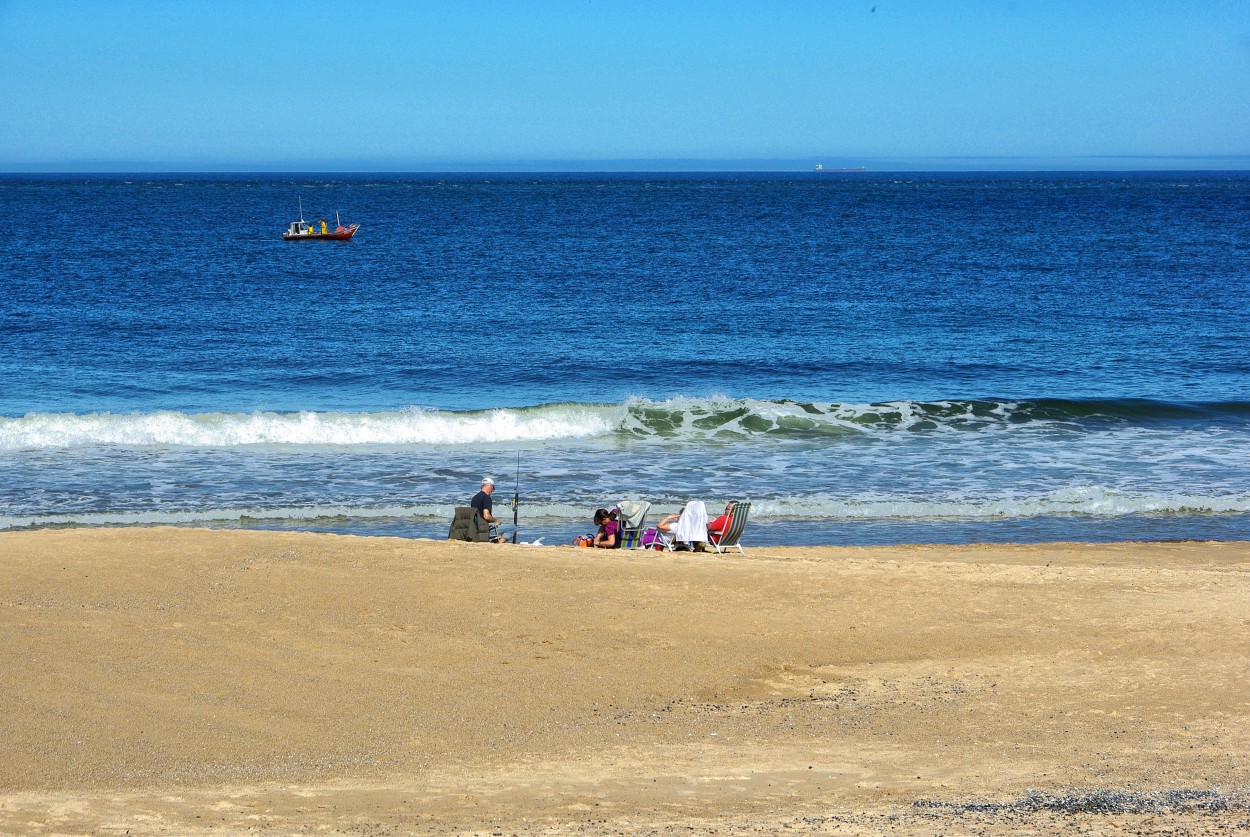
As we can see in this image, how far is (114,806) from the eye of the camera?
7316 mm

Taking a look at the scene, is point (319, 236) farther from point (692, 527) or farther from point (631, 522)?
point (692, 527)

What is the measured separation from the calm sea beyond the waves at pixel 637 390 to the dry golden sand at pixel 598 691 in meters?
3.99

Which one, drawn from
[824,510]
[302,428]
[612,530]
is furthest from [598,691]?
[302,428]

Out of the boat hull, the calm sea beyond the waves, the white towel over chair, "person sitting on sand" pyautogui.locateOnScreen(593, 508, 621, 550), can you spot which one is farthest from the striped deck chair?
the boat hull

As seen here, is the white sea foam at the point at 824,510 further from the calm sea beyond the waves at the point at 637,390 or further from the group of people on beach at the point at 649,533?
the group of people on beach at the point at 649,533

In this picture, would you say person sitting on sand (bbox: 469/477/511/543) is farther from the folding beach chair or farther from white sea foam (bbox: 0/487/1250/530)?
white sea foam (bbox: 0/487/1250/530)

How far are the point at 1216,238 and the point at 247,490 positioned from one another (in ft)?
190

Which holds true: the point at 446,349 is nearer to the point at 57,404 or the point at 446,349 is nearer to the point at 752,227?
the point at 57,404

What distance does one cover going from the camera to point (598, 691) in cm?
965

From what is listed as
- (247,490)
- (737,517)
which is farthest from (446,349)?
(737,517)

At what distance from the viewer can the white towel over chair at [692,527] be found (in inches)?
560

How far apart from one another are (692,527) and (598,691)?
480cm

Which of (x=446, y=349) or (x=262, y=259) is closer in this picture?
(x=446, y=349)

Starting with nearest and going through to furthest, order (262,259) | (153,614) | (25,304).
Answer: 1. (153,614)
2. (25,304)
3. (262,259)
